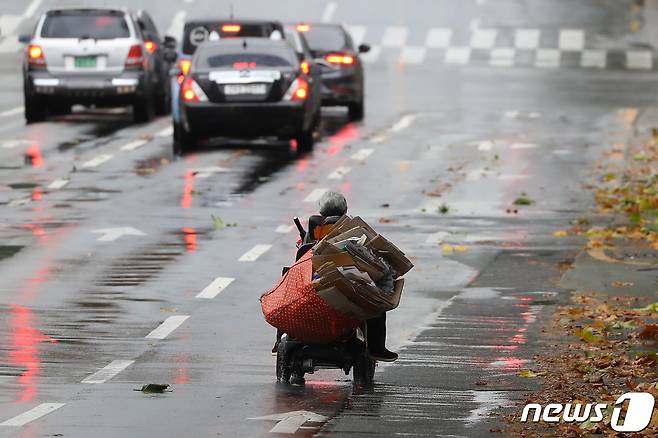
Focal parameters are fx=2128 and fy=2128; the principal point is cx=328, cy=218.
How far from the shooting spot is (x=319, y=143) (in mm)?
32094

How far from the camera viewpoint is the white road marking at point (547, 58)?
156ft

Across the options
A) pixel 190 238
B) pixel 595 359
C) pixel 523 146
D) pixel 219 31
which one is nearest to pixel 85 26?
pixel 219 31

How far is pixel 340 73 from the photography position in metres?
36.1

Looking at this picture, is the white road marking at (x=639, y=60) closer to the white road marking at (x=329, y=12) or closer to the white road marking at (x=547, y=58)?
the white road marking at (x=547, y=58)

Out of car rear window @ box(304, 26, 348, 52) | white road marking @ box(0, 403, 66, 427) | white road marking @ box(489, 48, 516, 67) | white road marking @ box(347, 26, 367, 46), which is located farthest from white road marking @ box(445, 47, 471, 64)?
white road marking @ box(0, 403, 66, 427)

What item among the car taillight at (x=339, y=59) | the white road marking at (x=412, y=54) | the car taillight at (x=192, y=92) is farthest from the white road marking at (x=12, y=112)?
the white road marking at (x=412, y=54)

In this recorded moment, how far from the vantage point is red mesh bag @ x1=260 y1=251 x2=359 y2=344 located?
1290cm

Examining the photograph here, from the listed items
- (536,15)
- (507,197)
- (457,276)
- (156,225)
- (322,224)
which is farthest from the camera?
(536,15)

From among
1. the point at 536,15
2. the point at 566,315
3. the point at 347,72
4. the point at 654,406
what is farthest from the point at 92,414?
the point at 536,15

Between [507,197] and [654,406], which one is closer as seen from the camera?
[654,406]

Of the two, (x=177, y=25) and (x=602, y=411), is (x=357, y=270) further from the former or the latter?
(x=177, y=25)

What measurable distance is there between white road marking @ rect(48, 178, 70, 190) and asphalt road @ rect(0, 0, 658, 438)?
0.20ft

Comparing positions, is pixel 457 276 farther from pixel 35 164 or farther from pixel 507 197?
pixel 35 164

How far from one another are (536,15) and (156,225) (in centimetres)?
3375
